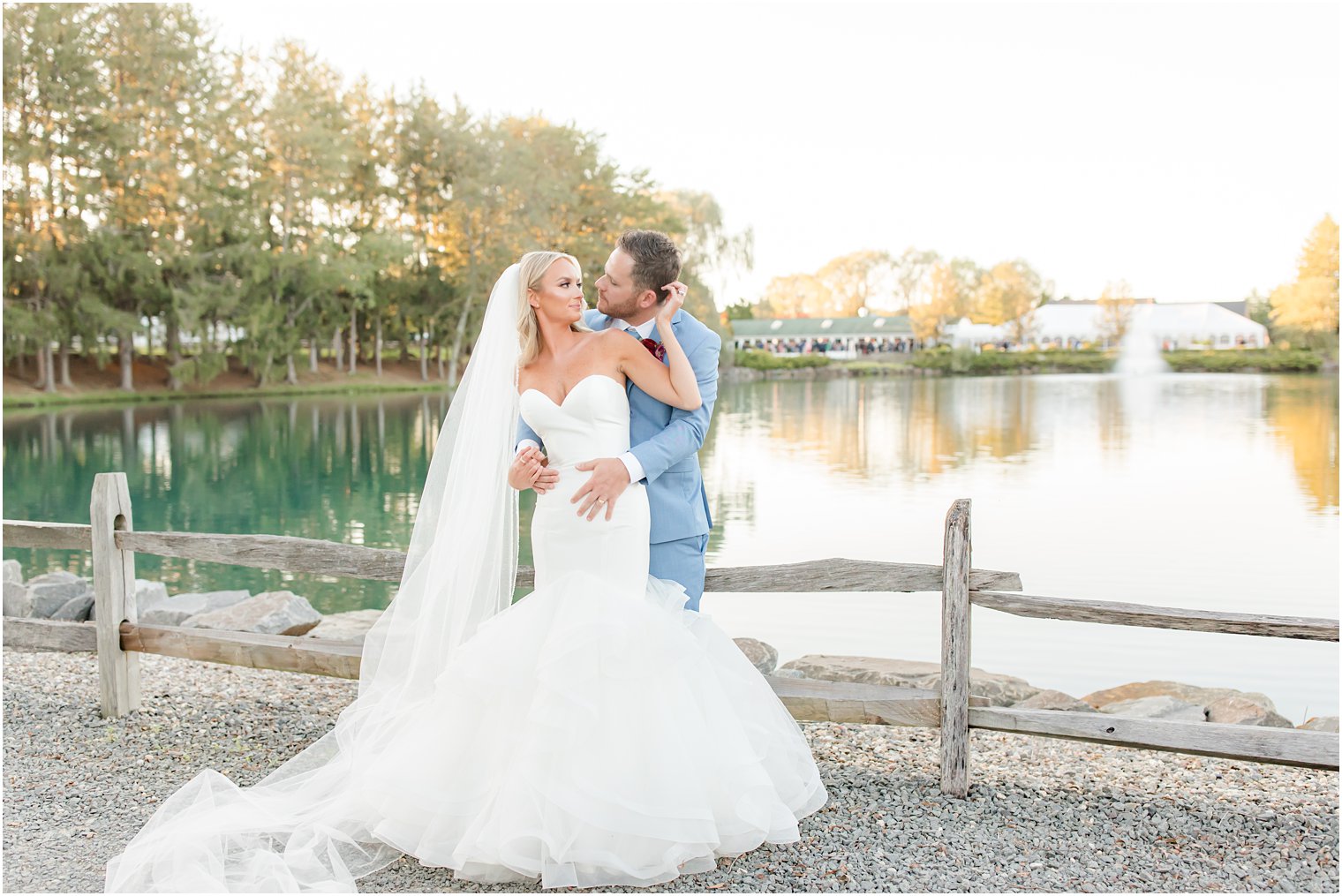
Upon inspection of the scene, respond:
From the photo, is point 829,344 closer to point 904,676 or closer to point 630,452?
point 904,676

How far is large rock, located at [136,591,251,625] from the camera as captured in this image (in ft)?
25.4

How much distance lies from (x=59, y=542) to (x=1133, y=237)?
325 ft

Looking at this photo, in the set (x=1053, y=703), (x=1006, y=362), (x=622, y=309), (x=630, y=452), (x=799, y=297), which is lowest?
(x=1053, y=703)

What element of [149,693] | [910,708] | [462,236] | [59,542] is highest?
[462,236]

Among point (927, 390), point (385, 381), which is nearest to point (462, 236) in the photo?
point (385, 381)

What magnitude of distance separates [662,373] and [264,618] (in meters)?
4.82

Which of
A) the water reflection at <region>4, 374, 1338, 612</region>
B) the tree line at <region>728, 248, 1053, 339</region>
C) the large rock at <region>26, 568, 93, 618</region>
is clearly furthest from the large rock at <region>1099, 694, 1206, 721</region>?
the tree line at <region>728, 248, 1053, 339</region>

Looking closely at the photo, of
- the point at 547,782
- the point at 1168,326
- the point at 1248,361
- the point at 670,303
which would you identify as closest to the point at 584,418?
the point at 670,303

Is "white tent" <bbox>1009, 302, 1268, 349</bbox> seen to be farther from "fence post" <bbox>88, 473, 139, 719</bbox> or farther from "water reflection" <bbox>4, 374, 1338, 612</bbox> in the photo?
"fence post" <bbox>88, 473, 139, 719</bbox>

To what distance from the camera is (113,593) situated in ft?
17.9

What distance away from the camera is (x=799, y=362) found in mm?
75938

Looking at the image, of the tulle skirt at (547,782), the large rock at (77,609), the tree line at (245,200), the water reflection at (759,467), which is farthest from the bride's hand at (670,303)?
the tree line at (245,200)

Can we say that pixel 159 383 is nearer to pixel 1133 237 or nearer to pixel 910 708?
pixel 910 708

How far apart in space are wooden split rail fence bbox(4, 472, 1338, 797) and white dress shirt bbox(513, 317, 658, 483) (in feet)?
3.10
